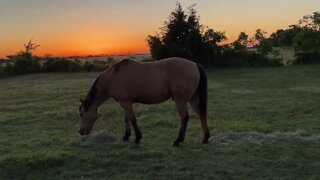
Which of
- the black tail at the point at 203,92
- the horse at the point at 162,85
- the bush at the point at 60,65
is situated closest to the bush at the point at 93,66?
the bush at the point at 60,65

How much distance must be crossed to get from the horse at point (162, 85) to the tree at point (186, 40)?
2508 centimetres

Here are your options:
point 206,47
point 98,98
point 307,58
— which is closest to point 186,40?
point 206,47

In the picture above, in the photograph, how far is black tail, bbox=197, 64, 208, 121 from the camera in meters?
7.50

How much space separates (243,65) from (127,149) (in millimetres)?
28457

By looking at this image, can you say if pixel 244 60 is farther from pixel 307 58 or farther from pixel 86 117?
pixel 86 117

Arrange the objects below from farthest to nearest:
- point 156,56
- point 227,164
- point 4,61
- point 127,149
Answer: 1. point 4,61
2. point 156,56
3. point 127,149
4. point 227,164

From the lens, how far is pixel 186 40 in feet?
107

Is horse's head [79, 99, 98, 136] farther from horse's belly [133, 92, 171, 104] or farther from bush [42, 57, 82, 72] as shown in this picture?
bush [42, 57, 82, 72]

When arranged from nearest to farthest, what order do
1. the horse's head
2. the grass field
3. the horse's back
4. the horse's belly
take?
the grass field, the horse's back, the horse's belly, the horse's head

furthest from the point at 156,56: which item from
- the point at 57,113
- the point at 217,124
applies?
the point at 217,124

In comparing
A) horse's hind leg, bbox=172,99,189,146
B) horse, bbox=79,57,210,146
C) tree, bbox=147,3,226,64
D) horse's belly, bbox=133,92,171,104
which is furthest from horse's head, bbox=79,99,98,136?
tree, bbox=147,3,226,64

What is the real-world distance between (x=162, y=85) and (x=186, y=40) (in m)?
25.6

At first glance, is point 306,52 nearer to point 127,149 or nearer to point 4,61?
point 4,61

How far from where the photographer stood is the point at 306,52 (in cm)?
3569
